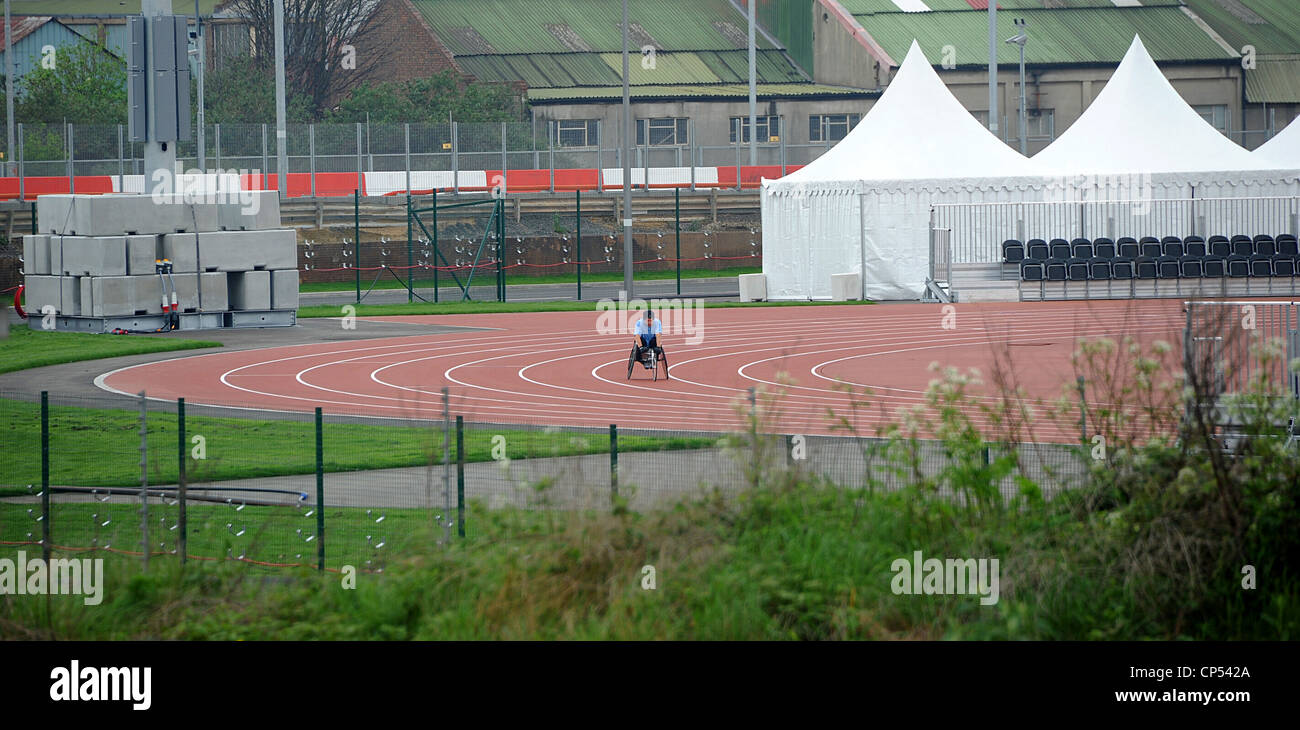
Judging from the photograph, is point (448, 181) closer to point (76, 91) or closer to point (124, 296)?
point (76, 91)

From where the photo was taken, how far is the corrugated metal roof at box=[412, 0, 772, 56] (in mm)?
69938

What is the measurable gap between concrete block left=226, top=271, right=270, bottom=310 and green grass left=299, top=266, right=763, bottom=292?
9.89m

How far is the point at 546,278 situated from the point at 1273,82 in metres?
39.2

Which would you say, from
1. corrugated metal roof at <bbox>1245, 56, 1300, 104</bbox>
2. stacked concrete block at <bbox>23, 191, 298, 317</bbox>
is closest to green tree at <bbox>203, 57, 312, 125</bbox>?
stacked concrete block at <bbox>23, 191, 298, 317</bbox>

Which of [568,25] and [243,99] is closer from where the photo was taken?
[243,99]

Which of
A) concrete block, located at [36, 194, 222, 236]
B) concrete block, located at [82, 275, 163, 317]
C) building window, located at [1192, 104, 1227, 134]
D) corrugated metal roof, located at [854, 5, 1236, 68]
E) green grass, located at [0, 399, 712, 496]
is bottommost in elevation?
green grass, located at [0, 399, 712, 496]

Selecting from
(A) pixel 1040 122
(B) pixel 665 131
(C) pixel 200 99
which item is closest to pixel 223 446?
(C) pixel 200 99

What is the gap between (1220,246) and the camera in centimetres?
3778

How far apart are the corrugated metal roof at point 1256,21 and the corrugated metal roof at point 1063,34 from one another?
1588 millimetres

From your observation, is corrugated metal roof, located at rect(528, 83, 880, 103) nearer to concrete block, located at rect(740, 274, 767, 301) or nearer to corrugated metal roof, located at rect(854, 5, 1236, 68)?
corrugated metal roof, located at rect(854, 5, 1236, 68)

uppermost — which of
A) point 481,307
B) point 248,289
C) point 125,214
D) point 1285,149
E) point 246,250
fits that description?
point 1285,149

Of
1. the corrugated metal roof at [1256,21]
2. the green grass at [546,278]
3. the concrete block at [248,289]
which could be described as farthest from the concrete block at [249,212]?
the corrugated metal roof at [1256,21]
